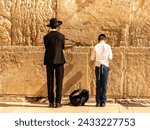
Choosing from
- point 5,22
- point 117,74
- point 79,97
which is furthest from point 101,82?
point 5,22

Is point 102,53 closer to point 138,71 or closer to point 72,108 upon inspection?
point 138,71

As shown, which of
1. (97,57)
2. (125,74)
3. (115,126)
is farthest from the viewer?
(125,74)

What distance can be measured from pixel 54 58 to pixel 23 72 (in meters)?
1.45

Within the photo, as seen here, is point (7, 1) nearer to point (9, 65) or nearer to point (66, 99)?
point (9, 65)

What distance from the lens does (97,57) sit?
11.2 meters

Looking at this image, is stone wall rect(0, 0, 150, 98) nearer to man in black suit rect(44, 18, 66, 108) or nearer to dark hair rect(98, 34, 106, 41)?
dark hair rect(98, 34, 106, 41)

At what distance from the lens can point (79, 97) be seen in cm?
1150

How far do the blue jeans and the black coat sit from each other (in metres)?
0.86

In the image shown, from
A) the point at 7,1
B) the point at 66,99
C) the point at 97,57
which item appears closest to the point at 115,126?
the point at 97,57

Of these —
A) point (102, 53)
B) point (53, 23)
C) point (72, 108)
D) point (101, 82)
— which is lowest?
point (72, 108)

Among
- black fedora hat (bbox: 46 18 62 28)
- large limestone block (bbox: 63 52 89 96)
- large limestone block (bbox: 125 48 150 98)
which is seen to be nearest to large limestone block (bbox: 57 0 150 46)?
large limestone block (bbox: 125 48 150 98)

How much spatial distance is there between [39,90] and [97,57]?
1847 millimetres

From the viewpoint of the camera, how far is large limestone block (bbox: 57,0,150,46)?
11.9 m

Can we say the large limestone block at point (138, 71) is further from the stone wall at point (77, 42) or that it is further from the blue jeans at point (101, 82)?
the blue jeans at point (101, 82)
